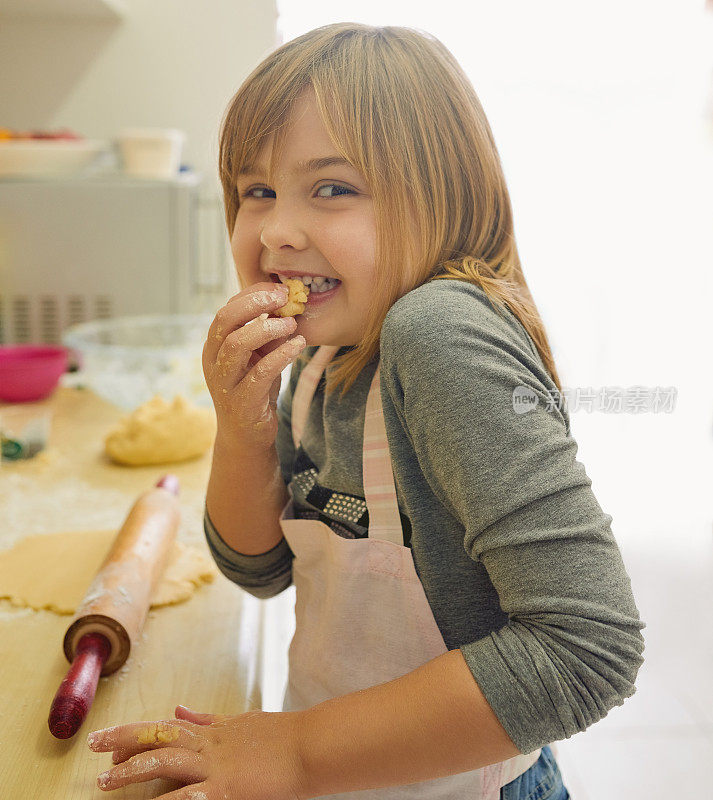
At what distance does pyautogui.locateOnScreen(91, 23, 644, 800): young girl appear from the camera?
1.31ft

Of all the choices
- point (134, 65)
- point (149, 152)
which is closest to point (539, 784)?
point (149, 152)

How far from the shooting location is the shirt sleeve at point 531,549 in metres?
0.39

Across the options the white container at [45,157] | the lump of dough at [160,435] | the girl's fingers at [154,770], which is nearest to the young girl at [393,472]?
the girl's fingers at [154,770]

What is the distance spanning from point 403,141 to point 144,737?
437 mm

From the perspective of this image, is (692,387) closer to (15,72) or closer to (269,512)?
(269,512)

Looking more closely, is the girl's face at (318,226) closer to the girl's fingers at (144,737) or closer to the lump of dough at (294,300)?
the lump of dough at (294,300)

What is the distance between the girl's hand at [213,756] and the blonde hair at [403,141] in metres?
0.27

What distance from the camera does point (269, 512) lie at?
25.8 inches

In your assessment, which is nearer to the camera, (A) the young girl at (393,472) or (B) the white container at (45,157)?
(A) the young girl at (393,472)

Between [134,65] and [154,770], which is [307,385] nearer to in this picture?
[154,770]

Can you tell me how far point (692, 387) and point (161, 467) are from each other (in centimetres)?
74

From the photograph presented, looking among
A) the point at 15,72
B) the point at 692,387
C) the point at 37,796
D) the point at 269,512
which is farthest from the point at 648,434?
the point at 15,72

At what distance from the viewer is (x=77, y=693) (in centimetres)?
50

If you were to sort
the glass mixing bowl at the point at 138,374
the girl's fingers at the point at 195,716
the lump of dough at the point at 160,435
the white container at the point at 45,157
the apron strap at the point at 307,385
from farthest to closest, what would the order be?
the white container at the point at 45,157
the glass mixing bowl at the point at 138,374
the lump of dough at the point at 160,435
the apron strap at the point at 307,385
the girl's fingers at the point at 195,716
